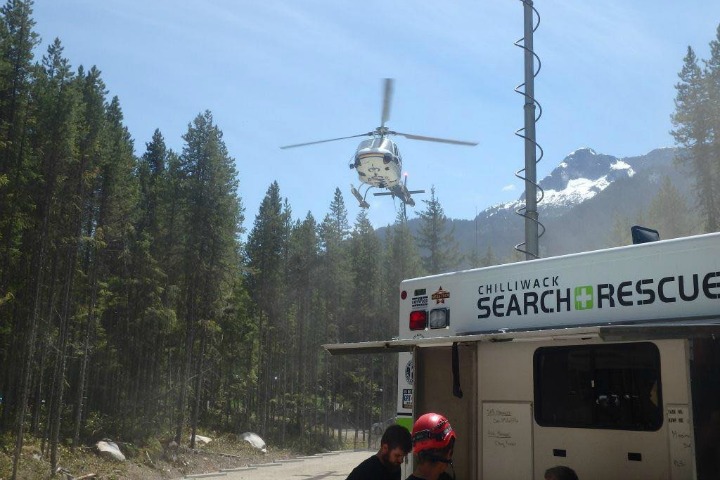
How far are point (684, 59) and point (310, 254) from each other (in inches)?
1081

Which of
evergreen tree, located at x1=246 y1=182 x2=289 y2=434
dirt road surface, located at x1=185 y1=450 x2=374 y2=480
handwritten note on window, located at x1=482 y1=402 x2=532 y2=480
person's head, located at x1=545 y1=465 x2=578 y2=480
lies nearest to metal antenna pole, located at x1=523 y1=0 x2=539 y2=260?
handwritten note on window, located at x1=482 y1=402 x2=532 y2=480

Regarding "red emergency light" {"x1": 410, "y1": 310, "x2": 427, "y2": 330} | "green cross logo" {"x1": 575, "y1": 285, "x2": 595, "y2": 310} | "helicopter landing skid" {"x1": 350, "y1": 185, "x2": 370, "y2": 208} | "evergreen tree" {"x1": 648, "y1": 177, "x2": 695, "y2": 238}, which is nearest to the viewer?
"green cross logo" {"x1": 575, "y1": 285, "x2": 595, "y2": 310}

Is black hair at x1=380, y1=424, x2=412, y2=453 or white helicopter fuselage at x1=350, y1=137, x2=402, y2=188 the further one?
white helicopter fuselage at x1=350, y1=137, x2=402, y2=188

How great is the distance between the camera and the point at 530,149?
8148mm

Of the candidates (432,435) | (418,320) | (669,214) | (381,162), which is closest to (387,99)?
(381,162)

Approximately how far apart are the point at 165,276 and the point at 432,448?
34577mm

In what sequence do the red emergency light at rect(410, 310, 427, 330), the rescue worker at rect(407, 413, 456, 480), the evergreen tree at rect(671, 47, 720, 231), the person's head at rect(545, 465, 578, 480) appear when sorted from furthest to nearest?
the evergreen tree at rect(671, 47, 720, 231)
the red emergency light at rect(410, 310, 427, 330)
the person's head at rect(545, 465, 578, 480)
the rescue worker at rect(407, 413, 456, 480)

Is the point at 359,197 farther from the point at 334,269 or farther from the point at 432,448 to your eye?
the point at 334,269

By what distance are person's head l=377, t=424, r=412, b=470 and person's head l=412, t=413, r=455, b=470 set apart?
1.11 ft

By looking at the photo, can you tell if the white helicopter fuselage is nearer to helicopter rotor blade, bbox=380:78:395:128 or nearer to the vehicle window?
helicopter rotor blade, bbox=380:78:395:128

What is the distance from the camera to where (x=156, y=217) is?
37719 mm

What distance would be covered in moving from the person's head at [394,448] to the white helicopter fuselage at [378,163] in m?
17.2

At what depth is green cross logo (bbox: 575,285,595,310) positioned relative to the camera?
5285mm

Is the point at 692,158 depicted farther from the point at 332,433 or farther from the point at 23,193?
the point at 332,433
